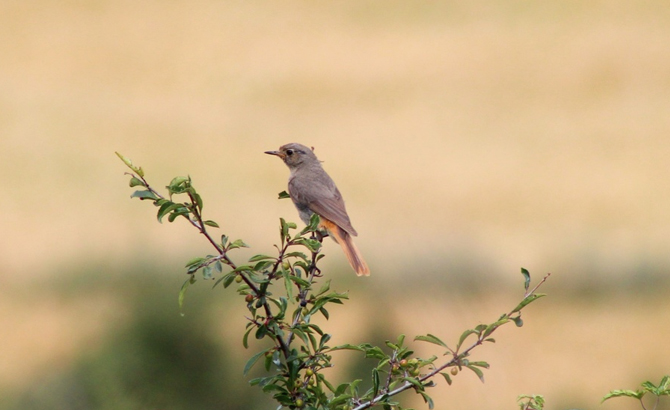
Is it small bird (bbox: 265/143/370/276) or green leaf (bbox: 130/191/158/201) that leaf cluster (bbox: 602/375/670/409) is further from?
small bird (bbox: 265/143/370/276)

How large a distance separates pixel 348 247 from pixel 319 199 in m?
0.45

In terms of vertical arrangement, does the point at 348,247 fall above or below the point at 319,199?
below

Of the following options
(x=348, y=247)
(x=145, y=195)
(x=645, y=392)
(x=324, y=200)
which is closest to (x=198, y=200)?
(x=145, y=195)

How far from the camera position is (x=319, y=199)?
15.9 ft

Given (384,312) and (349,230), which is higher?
(384,312)

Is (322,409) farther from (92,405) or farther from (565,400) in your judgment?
(565,400)

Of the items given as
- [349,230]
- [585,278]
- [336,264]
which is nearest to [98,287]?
[349,230]

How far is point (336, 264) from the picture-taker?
8820 mm

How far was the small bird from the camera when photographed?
14.8 feet

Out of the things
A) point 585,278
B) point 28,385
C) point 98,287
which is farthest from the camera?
point 585,278

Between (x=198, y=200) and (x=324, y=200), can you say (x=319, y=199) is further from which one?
(x=198, y=200)

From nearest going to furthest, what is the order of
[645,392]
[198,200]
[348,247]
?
1. [198,200]
2. [645,392]
3. [348,247]

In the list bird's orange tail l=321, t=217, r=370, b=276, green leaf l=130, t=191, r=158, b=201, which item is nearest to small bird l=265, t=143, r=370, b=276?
bird's orange tail l=321, t=217, r=370, b=276

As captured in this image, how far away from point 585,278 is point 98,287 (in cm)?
768
